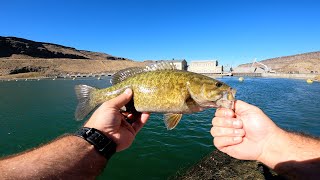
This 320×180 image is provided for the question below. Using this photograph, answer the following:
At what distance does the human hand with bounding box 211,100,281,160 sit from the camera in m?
3.84

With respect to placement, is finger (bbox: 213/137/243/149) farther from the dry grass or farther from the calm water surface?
the dry grass

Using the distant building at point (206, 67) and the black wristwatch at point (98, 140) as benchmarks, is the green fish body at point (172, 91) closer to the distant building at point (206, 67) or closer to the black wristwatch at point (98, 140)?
the black wristwatch at point (98, 140)

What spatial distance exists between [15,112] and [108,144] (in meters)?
30.3

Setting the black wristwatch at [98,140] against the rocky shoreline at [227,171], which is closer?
the black wristwatch at [98,140]

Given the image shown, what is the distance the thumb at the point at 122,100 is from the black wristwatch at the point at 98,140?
2.03 feet

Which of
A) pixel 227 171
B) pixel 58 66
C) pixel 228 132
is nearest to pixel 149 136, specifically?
pixel 227 171

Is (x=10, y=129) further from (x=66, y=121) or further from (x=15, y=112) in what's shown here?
(x=15, y=112)

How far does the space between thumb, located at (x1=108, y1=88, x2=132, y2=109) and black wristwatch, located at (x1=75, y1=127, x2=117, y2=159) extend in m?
0.62

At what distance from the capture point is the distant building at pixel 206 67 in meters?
141

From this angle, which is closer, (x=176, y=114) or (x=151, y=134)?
(x=176, y=114)

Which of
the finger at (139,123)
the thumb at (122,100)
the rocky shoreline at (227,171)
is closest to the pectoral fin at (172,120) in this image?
the finger at (139,123)

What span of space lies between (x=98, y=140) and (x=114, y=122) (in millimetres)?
492

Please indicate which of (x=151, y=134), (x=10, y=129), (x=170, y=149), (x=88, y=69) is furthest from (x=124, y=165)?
(x=88, y=69)

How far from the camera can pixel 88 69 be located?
145 m
